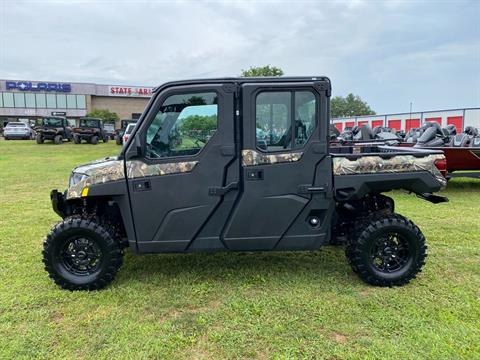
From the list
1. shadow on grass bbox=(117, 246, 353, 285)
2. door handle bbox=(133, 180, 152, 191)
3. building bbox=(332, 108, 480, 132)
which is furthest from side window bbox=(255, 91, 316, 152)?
building bbox=(332, 108, 480, 132)

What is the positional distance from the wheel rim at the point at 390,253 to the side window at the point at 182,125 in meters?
2.09

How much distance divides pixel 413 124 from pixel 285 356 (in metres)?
27.5

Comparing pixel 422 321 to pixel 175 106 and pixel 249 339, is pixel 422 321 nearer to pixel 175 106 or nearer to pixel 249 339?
pixel 249 339

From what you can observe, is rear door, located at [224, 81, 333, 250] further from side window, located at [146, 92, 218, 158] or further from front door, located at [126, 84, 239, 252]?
side window, located at [146, 92, 218, 158]

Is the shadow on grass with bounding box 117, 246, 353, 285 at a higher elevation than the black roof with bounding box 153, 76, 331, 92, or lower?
lower

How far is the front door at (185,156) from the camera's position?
11.9 ft

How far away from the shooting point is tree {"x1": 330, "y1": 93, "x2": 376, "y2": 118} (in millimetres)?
92000

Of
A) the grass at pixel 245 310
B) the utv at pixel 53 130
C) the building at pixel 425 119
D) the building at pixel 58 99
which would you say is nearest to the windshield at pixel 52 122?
the utv at pixel 53 130

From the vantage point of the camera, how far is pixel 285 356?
2.76 meters

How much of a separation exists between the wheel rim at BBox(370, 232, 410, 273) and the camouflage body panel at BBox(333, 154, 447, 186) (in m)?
0.71

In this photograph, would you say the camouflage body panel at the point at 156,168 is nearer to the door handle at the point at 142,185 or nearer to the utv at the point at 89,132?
the door handle at the point at 142,185

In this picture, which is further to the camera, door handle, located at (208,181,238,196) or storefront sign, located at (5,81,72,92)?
storefront sign, located at (5,81,72,92)

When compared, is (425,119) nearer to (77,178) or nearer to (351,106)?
(77,178)

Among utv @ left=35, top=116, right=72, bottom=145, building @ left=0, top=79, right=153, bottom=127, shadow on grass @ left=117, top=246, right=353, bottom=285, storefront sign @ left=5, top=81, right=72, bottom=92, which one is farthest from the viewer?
storefront sign @ left=5, top=81, right=72, bottom=92
